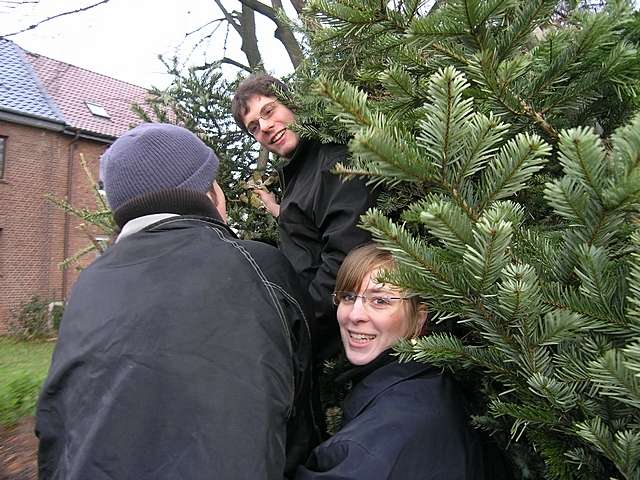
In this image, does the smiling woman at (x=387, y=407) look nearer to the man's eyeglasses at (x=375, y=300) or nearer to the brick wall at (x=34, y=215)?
the man's eyeglasses at (x=375, y=300)

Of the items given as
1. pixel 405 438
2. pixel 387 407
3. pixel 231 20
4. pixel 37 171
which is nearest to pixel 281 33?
pixel 231 20

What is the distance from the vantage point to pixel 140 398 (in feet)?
3.84

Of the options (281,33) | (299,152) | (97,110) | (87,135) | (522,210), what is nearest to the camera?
(522,210)

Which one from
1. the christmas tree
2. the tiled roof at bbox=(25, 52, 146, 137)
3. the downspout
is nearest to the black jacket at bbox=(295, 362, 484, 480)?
the christmas tree

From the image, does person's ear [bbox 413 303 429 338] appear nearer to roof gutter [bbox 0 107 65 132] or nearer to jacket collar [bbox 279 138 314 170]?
jacket collar [bbox 279 138 314 170]

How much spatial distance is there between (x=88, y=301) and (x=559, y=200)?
1140 mm

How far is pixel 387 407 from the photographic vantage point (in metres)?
1.45

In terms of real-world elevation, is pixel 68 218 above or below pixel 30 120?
below

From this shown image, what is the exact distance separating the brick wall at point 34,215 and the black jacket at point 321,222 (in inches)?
797

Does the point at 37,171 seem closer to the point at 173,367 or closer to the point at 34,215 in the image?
the point at 34,215

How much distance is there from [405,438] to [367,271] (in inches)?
21.9

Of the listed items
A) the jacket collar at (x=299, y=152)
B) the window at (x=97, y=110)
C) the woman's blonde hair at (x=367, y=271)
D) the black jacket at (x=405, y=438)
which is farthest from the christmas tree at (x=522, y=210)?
the window at (x=97, y=110)

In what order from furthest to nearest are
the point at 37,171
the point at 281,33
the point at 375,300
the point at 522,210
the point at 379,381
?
the point at 37,171 < the point at 281,33 < the point at 375,300 < the point at 379,381 < the point at 522,210

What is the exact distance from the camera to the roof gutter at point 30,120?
19.5 meters
